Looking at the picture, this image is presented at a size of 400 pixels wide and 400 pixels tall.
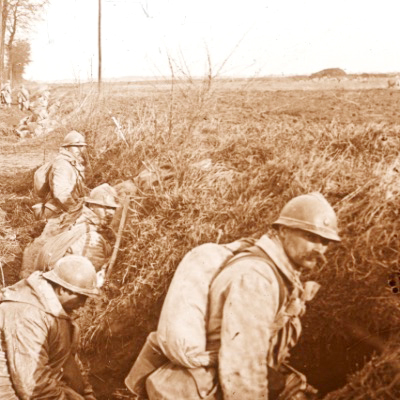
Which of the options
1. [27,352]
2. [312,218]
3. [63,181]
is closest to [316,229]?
[312,218]

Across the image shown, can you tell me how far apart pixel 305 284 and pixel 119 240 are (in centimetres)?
249

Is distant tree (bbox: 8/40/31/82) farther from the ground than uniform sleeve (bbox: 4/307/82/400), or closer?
farther from the ground

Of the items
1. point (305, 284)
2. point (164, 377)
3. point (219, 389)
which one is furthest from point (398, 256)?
point (164, 377)

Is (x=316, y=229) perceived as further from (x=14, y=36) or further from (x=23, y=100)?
(x=14, y=36)

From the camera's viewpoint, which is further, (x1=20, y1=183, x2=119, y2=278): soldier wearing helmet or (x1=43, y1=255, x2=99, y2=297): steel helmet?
(x1=20, y1=183, x2=119, y2=278): soldier wearing helmet

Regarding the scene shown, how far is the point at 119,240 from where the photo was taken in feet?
17.1

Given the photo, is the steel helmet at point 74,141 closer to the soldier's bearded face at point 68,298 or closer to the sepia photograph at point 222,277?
the sepia photograph at point 222,277

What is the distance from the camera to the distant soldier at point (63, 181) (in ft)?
25.1

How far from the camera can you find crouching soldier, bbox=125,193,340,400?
270 cm

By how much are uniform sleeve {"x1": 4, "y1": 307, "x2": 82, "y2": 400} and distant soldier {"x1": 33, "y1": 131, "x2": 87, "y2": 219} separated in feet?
13.0

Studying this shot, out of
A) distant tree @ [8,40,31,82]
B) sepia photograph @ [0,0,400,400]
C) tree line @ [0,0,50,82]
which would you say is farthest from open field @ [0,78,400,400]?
distant tree @ [8,40,31,82]

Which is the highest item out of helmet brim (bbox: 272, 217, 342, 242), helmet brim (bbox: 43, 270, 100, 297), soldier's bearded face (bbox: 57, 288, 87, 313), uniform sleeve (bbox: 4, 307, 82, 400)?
helmet brim (bbox: 272, 217, 342, 242)

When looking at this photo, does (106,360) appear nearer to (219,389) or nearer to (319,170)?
(219,389)

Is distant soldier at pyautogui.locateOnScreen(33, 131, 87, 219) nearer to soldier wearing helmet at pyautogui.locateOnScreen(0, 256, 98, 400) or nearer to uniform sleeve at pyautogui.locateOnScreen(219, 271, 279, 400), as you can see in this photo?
soldier wearing helmet at pyautogui.locateOnScreen(0, 256, 98, 400)
